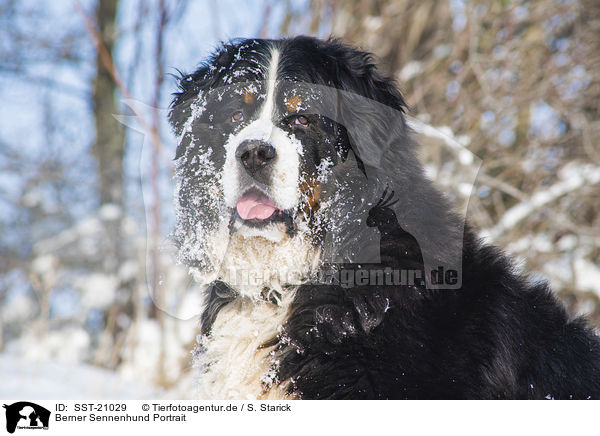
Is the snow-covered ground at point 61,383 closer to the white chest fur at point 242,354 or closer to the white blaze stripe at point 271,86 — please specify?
the white chest fur at point 242,354

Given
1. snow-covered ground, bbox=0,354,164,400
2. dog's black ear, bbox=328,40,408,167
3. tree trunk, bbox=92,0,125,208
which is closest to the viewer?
dog's black ear, bbox=328,40,408,167

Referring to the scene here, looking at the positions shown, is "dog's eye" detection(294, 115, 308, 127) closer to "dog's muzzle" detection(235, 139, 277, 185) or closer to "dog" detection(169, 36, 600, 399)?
"dog" detection(169, 36, 600, 399)

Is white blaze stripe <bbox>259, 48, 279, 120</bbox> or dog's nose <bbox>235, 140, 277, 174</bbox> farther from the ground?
white blaze stripe <bbox>259, 48, 279, 120</bbox>

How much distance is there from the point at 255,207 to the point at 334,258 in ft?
1.41

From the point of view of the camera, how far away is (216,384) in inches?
92.2

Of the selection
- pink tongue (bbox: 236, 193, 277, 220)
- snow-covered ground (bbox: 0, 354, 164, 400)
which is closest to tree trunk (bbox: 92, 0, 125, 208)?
snow-covered ground (bbox: 0, 354, 164, 400)

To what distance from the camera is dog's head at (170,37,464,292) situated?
2.18 metres

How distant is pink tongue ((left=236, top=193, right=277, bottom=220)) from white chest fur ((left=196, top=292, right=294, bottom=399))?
15.3 inches

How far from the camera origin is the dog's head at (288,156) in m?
2.18

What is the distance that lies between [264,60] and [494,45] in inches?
186

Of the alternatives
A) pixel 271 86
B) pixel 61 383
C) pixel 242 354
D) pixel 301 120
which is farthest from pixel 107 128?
pixel 242 354

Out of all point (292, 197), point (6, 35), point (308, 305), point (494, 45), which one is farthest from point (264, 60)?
point (6, 35)


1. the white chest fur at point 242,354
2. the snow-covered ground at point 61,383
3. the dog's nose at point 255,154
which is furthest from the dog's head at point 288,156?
the snow-covered ground at point 61,383
